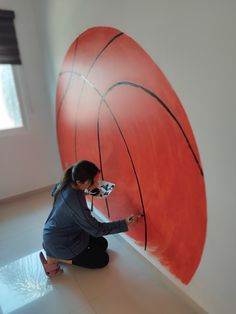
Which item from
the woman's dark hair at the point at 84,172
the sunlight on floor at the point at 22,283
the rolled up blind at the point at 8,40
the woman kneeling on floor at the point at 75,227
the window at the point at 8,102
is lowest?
the sunlight on floor at the point at 22,283

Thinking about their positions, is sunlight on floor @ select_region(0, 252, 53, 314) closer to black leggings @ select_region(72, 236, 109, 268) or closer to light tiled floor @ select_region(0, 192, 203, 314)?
light tiled floor @ select_region(0, 192, 203, 314)

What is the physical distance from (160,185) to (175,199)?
0.13 m

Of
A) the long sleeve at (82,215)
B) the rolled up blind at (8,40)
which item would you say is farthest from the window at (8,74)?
the long sleeve at (82,215)

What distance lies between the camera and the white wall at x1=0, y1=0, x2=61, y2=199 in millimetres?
2930

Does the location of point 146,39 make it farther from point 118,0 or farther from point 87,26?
point 87,26

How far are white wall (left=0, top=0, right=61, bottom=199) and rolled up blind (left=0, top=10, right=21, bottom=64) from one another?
66mm

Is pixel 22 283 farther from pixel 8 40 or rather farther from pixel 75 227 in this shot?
pixel 8 40

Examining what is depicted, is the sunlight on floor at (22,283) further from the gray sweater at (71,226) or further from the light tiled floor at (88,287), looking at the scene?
the gray sweater at (71,226)

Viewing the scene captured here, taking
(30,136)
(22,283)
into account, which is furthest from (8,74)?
(22,283)

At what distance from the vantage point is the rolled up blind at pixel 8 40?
109 inches

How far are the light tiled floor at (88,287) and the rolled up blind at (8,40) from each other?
203 cm

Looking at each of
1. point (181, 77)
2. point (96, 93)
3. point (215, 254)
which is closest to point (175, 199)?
point (215, 254)

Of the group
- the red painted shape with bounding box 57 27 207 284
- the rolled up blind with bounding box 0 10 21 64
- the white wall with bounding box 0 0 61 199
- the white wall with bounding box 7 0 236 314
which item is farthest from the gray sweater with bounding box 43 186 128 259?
the rolled up blind with bounding box 0 10 21 64

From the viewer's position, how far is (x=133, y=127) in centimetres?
163
